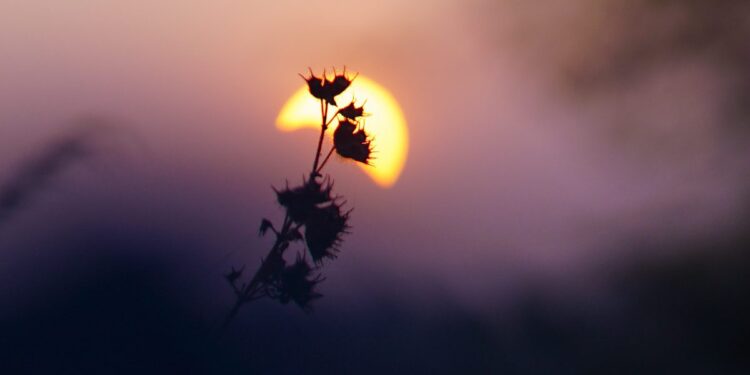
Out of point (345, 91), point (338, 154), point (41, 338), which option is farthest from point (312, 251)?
point (41, 338)

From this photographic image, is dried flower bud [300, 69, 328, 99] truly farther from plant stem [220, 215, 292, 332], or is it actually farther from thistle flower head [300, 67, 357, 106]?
plant stem [220, 215, 292, 332]

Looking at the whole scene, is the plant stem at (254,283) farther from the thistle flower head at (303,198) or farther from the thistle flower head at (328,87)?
the thistle flower head at (328,87)

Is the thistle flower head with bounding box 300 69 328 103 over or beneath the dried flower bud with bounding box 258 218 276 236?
over

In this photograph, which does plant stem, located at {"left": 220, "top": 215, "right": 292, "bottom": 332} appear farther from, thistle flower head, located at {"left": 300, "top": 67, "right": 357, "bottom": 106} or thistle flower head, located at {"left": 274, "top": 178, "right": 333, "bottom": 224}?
thistle flower head, located at {"left": 300, "top": 67, "right": 357, "bottom": 106}

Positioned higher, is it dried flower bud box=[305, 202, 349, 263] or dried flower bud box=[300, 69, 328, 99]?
dried flower bud box=[300, 69, 328, 99]

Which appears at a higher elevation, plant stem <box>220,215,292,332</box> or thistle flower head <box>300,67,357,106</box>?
thistle flower head <box>300,67,357,106</box>

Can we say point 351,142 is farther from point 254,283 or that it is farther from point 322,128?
point 254,283
